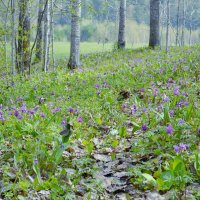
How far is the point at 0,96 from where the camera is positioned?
306 inches

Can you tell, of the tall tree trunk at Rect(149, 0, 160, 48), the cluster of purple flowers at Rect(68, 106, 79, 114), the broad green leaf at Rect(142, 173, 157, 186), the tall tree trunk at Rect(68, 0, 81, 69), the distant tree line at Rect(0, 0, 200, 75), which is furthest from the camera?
the tall tree trunk at Rect(149, 0, 160, 48)

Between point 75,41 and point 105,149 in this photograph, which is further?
point 75,41

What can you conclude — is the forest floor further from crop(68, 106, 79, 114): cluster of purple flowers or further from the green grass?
the green grass

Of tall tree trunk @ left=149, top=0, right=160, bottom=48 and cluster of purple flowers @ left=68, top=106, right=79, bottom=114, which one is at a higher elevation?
tall tree trunk @ left=149, top=0, right=160, bottom=48

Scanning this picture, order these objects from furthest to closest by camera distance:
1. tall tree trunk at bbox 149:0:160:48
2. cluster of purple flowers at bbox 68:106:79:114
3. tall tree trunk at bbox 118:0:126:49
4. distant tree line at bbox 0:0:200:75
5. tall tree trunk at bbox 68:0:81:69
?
1. tall tree trunk at bbox 118:0:126:49
2. tall tree trunk at bbox 149:0:160:48
3. tall tree trunk at bbox 68:0:81:69
4. distant tree line at bbox 0:0:200:75
5. cluster of purple flowers at bbox 68:106:79:114

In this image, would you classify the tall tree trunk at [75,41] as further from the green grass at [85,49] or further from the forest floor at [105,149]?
the green grass at [85,49]

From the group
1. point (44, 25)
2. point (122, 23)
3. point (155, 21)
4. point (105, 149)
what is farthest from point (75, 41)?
point (105, 149)

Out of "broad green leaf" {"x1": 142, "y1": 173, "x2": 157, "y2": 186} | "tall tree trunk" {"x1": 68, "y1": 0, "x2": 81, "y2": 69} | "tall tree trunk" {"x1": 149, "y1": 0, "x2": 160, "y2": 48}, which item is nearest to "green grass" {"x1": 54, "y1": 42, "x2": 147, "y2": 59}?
"tall tree trunk" {"x1": 149, "y1": 0, "x2": 160, "y2": 48}

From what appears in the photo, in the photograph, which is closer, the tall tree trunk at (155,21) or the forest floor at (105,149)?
the forest floor at (105,149)

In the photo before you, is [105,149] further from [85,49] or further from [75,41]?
[85,49]

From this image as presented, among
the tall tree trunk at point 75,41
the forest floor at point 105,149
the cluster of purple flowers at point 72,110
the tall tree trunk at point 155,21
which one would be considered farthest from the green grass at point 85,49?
the cluster of purple flowers at point 72,110

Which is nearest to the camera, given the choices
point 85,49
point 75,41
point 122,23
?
point 75,41

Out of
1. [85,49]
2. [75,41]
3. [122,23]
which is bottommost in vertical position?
[85,49]

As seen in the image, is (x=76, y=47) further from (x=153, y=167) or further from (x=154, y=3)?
(x=153, y=167)
